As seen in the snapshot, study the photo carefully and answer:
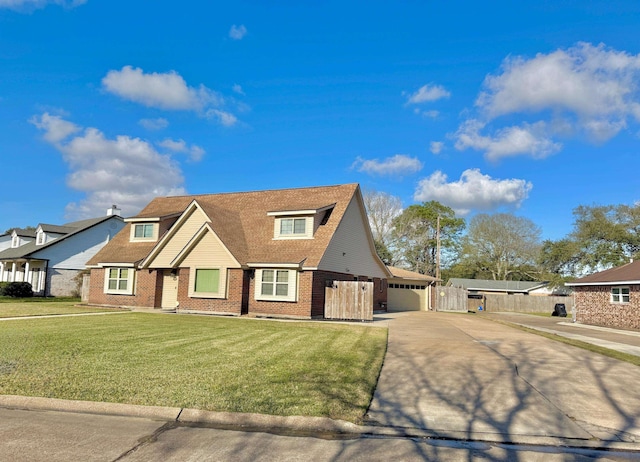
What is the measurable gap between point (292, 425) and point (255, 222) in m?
18.0

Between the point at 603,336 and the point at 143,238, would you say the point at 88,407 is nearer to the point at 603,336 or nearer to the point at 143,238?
the point at 603,336

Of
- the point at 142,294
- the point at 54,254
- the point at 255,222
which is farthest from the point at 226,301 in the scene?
the point at 54,254

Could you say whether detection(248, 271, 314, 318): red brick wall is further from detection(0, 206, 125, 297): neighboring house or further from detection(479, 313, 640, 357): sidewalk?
detection(0, 206, 125, 297): neighboring house

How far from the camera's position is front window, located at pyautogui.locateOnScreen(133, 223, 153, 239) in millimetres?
24031

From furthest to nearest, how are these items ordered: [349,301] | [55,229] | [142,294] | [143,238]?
1. [55,229]
2. [143,238]
3. [142,294]
4. [349,301]

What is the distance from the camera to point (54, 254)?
32.2m

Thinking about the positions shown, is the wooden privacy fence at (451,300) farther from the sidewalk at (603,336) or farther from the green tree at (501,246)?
the green tree at (501,246)

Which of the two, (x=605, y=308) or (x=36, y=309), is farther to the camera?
(x=605, y=308)

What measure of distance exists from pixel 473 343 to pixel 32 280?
1307 inches

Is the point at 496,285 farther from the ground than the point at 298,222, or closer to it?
closer to it

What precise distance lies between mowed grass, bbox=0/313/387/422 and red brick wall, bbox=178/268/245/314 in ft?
21.0

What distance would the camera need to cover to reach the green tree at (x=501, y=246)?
2132 inches

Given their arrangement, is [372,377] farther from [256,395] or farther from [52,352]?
[52,352]

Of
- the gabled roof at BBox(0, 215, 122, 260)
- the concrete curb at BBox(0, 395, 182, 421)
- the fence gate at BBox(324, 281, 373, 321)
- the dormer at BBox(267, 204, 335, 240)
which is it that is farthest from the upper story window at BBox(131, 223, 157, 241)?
the concrete curb at BBox(0, 395, 182, 421)
